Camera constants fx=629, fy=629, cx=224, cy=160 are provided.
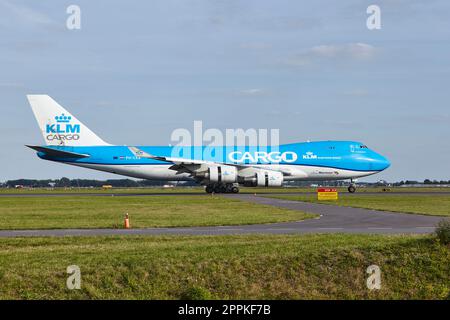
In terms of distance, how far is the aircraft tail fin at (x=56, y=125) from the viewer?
217 feet

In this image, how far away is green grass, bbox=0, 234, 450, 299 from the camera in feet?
51.5

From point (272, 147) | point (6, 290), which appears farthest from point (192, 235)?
point (272, 147)

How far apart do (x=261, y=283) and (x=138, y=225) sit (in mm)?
13584

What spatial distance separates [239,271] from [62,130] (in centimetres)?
5297

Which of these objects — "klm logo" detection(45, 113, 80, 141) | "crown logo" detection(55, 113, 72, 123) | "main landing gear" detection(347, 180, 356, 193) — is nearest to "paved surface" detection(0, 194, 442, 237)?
"main landing gear" detection(347, 180, 356, 193)

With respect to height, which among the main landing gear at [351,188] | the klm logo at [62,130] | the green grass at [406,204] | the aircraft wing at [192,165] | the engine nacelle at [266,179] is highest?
the klm logo at [62,130]

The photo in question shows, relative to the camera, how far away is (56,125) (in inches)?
2608

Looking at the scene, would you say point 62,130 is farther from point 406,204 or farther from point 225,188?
point 406,204

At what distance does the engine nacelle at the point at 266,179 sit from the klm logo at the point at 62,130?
19228mm

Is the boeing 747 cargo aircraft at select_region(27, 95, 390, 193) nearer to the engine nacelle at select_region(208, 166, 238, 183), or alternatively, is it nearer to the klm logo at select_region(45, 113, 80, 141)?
the klm logo at select_region(45, 113, 80, 141)

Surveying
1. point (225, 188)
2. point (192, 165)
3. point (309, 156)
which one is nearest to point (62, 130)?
point (192, 165)

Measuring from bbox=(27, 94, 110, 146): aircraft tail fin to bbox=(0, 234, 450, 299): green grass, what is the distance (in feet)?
158

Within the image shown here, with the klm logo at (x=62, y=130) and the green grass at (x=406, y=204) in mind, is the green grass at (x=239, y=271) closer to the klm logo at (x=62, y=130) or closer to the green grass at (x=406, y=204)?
the green grass at (x=406, y=204)

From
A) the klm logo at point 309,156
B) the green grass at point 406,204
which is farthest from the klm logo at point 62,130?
the green grass at point 406,204
